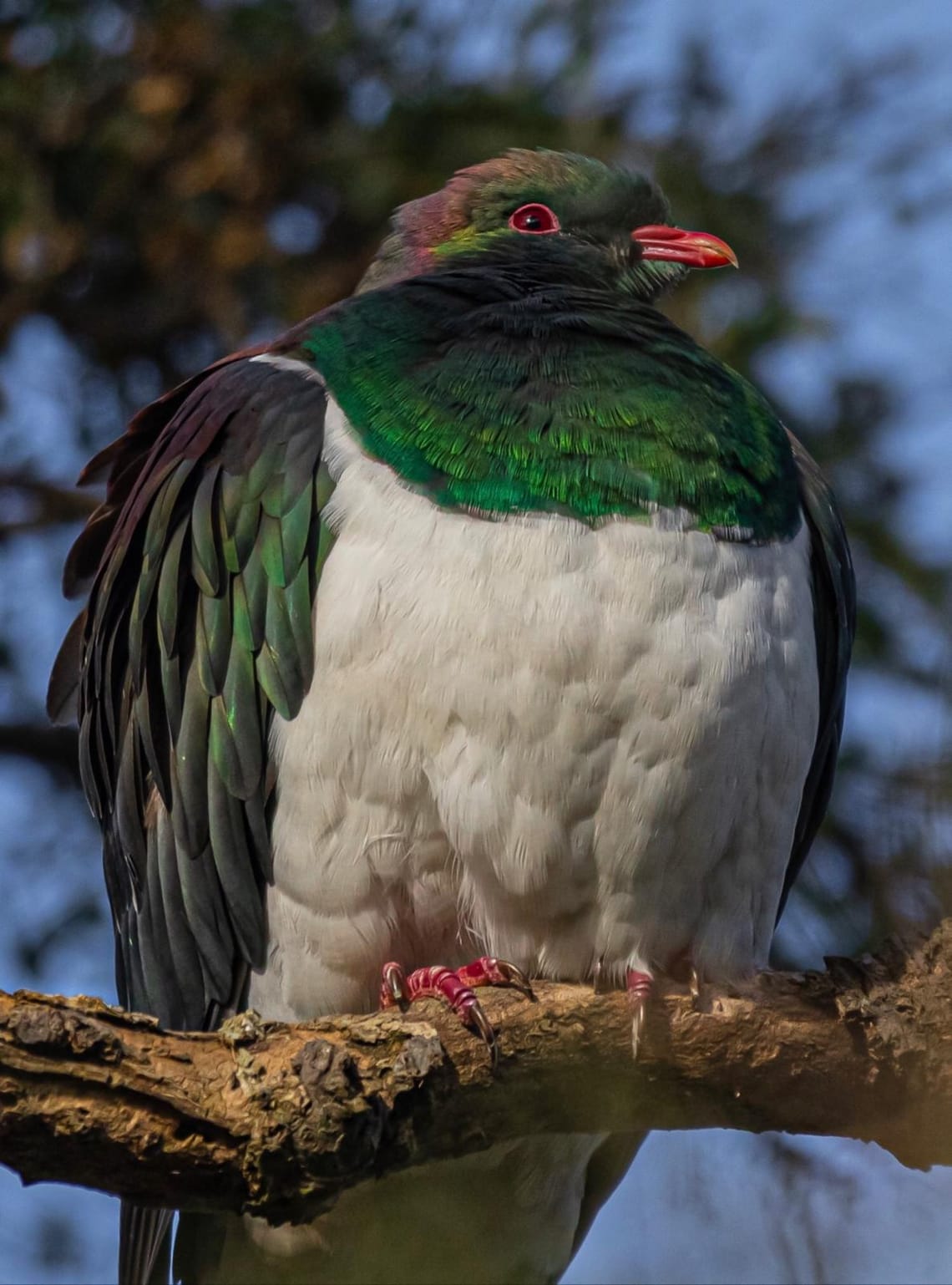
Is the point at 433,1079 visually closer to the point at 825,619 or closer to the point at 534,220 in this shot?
the point at 825,619

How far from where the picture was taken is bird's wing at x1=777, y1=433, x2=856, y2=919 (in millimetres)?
3488

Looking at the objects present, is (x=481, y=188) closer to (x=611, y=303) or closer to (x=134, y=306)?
(x=611, y=303)

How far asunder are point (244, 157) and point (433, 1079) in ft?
11.0

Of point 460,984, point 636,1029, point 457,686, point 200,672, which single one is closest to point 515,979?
point 460,984

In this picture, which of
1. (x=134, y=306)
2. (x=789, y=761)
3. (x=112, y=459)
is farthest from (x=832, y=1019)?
(x=134, y=306)

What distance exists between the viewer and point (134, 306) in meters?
5.37

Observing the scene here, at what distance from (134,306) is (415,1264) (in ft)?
10.0

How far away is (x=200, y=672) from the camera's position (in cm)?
338

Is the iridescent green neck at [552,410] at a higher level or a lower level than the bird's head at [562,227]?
lower

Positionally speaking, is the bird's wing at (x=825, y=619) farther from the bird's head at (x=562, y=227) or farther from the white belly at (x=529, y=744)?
the bird's head at (x=562, y=227)

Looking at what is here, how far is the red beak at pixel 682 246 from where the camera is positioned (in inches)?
156

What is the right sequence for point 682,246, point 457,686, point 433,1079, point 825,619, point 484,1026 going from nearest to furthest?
point 433,1079 < point 484,1026 < point 457,686 < point 825,619 < point 682,246

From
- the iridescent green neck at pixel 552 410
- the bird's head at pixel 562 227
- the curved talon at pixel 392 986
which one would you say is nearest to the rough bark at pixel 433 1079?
the curved talon at pixel 392 986

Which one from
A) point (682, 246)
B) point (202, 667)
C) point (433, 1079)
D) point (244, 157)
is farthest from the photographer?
point (244, 157)
